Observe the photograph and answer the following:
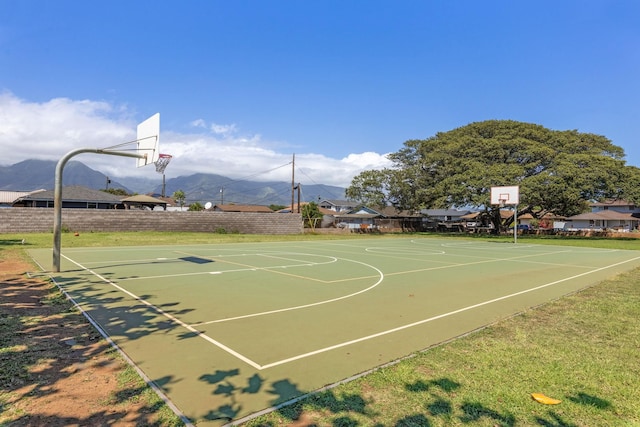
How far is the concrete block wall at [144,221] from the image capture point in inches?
985

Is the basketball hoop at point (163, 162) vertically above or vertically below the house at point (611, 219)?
above

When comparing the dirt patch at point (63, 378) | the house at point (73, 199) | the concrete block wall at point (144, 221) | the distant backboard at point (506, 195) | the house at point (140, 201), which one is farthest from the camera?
the house at point (140, 201)

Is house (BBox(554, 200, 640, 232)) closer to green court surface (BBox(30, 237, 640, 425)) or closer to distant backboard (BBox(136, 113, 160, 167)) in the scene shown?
green court surface (BBox(30, 237, 640, 425))

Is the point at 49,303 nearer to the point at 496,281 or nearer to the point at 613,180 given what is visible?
the point at 496,281

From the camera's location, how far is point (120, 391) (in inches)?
→ 127

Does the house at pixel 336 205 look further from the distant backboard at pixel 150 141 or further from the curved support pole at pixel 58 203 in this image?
the curved support pole at pixel 58 203

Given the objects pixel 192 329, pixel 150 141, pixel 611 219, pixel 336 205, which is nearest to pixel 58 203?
pixel 150 141

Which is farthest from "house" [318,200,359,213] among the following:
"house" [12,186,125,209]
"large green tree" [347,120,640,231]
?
"house" [12,186,125,209]

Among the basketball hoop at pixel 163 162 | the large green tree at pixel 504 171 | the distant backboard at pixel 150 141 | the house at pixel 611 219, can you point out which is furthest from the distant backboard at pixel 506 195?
the house at pixel 611 219

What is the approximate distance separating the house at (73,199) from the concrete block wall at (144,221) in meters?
11.1

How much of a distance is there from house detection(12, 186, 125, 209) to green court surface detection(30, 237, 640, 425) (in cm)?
2997

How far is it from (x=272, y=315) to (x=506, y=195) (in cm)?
2754

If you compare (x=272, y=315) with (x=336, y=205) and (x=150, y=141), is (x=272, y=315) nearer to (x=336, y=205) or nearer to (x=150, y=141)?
(x=150, y=141)

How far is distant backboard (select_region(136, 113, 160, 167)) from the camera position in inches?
428
